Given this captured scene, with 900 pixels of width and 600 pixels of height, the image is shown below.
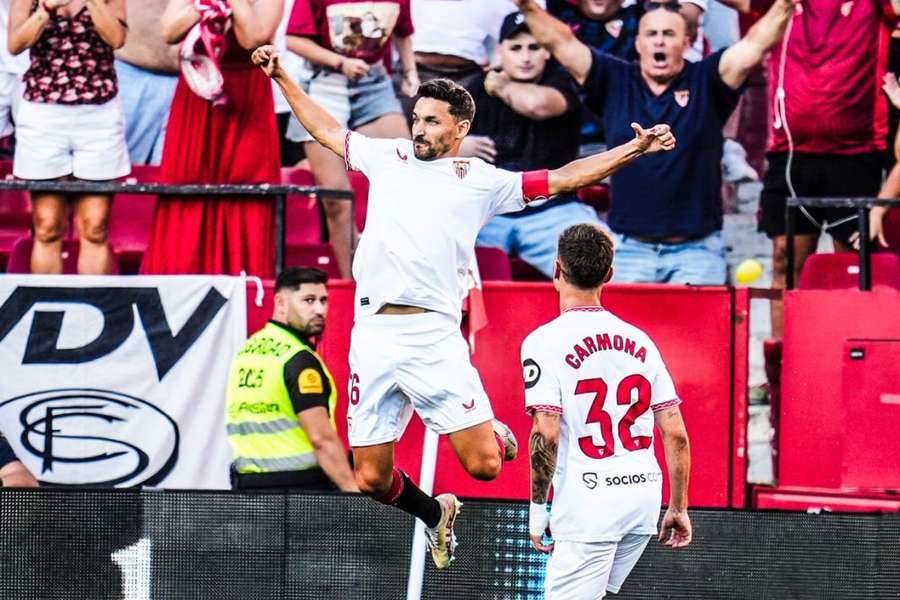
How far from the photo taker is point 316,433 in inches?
356

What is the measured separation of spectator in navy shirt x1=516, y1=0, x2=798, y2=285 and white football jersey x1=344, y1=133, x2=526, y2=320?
3070mm

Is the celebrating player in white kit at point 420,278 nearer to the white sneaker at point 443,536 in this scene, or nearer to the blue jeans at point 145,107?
the white sneaker at point 443,536

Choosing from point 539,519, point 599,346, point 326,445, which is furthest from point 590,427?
point 326,445

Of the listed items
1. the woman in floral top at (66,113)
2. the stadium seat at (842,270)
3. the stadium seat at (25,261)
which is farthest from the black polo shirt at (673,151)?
the stadium seat at (25,261)

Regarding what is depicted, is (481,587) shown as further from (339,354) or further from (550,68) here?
(550,68)

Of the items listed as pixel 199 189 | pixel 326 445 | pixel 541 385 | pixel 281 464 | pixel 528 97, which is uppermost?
pixel 528 97

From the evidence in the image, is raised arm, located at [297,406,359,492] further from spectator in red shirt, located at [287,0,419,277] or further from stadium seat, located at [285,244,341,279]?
stadium seat, located at [285,244,341,279]

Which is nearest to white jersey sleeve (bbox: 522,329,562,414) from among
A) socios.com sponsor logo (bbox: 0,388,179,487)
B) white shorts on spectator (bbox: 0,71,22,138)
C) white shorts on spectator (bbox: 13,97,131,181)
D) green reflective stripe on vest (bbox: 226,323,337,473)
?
green reflective stripe on vest (bbox: 226,323,337,473)

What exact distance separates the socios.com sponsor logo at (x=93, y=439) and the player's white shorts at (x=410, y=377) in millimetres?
2757

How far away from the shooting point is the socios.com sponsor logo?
10133mm

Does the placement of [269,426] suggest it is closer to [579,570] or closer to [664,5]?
[579,570]

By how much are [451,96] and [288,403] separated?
247cm

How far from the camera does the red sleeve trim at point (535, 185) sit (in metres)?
7.46

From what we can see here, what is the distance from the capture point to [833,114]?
34.4 feet
